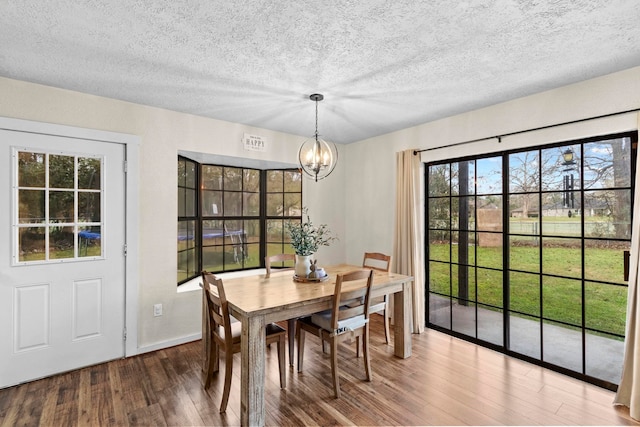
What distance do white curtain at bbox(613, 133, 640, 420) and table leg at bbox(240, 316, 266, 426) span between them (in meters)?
2.57

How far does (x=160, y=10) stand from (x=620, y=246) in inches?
144

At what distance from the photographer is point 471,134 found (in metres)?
3.32

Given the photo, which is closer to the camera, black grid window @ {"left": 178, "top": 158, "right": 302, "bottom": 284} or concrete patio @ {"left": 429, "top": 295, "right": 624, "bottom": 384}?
concrete patio @ {"left": 429, "top": 295, "right": 624, "bottom": 384}

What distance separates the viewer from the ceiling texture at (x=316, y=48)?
5.49ft

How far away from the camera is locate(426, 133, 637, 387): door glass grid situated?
2.58 meters

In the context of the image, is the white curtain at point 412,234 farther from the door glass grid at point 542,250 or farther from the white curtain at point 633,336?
the white curtain at point 633,336

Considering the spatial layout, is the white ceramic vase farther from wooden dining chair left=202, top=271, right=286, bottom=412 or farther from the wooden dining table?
wooden dining chair left=202, top=271, right=286, bottom=412

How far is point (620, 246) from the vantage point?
251cm

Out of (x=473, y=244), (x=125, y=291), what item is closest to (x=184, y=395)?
(x=125, y=291)

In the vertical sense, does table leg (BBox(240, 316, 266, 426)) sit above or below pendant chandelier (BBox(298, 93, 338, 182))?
below

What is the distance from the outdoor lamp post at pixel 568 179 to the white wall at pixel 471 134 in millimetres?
196

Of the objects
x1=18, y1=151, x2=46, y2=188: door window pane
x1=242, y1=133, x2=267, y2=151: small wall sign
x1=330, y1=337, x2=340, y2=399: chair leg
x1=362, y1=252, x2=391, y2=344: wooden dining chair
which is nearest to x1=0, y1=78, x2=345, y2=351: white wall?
x1=242, y1=133, x2=267, y2=151: small wall sign

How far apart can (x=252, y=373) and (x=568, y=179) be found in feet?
10.0

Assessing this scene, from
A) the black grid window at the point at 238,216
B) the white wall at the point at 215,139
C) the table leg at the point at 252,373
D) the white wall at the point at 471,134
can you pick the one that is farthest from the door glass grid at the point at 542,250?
the table leg at the point at 252,373
